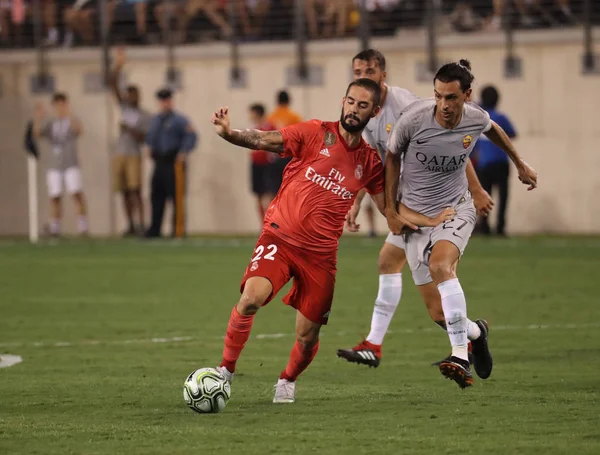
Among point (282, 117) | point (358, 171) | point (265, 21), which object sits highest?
point (265, 21)

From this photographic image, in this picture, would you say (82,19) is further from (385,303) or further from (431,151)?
(431,151)

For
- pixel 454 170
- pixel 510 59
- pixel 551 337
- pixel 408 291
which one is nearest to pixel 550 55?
pixel 510 59

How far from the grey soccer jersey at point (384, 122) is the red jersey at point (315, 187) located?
1472 millimetres

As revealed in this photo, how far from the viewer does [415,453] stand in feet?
21.4

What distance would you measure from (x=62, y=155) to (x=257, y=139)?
16992 mm

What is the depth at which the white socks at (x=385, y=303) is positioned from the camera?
10.1m

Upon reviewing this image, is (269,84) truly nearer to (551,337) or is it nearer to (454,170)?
(551,337)

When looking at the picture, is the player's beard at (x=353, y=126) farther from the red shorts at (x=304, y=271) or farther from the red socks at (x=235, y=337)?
the red socks at (x=235, y=337)

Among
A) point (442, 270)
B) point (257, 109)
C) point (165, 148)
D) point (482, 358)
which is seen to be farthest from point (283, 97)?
point (442, 270)

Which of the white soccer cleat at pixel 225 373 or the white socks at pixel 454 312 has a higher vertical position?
the white socks at pixel 454 312

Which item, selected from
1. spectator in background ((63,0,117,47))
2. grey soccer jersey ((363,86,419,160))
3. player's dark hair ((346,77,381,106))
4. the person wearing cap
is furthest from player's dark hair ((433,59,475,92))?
spectator in background ((63,0,117,47))

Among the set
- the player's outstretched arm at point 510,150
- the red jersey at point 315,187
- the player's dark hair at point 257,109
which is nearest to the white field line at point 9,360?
the red jersey at point 315,187

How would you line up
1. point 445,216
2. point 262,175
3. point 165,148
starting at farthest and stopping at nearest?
point 262,175 → point 165,148 → point 445,216

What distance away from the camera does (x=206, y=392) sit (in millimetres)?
7773
